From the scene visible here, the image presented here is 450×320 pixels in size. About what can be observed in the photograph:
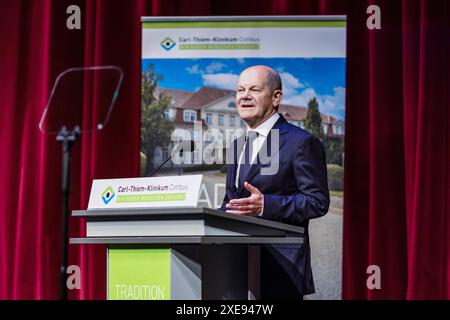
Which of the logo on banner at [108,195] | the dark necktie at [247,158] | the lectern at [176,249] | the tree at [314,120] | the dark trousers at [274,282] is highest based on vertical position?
the tree at [314,120]

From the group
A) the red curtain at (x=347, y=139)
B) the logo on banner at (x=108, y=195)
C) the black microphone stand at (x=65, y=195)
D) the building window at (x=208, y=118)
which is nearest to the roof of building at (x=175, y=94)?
the building window at (x=208, y=118)

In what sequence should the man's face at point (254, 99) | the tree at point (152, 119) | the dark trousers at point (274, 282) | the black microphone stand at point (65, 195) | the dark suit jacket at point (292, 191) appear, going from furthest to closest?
the tree at point (152, 119)
the man's face at point (254, 99)
the dark suit jacket at point (292, 191)
the dark trousers at point (274, 282)
the black microphone stand at point (65, 195)

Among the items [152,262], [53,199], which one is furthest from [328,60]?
→ [152,262]

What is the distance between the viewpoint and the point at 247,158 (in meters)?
3.14

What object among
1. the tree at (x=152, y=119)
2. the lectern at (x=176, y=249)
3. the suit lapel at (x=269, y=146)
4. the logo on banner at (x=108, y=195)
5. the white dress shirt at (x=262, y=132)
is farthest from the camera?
the tree at (x=152, y=119)

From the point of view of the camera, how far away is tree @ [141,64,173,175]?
13.6 feet

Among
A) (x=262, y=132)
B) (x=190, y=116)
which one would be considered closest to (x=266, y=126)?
(x=262, y=132)

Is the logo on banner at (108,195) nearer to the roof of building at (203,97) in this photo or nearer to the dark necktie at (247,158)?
the dark necktie at (247,158)

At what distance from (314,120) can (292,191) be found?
129cm

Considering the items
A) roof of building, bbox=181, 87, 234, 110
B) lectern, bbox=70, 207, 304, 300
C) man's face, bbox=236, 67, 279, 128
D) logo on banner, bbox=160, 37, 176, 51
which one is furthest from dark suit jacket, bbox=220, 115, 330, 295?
logo on banner, bbox=160, 37, 176, 51

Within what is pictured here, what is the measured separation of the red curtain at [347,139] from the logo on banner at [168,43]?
520mm

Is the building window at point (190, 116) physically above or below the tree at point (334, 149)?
above

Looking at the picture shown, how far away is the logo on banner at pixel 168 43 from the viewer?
13.4 feet

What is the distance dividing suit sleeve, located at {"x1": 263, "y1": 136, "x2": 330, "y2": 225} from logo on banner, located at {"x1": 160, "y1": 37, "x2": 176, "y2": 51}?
142 centimetres
